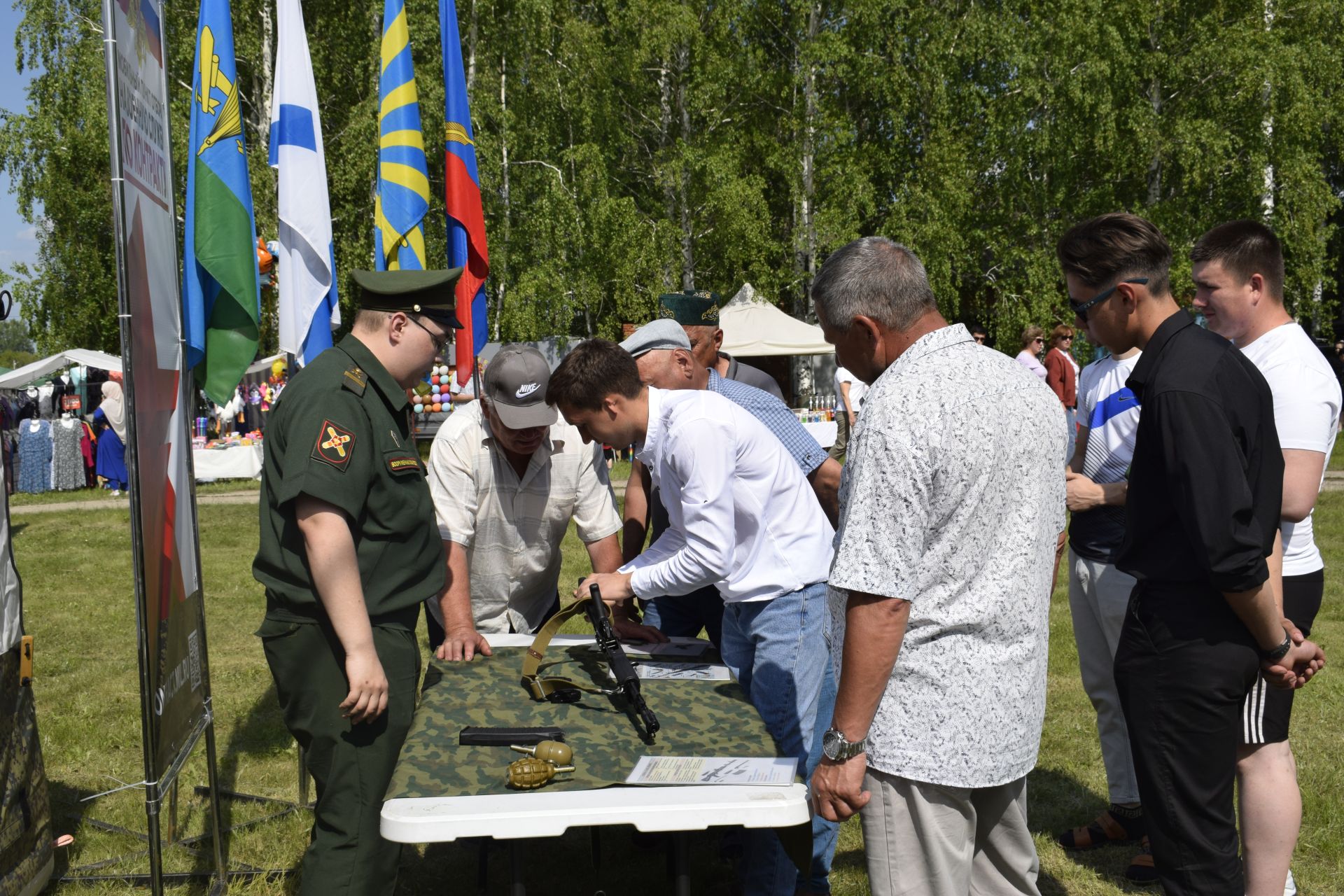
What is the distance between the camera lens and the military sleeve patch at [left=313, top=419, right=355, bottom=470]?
247 centimetres

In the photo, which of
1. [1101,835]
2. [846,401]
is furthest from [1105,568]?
[846,401]

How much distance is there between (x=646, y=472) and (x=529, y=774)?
7.45ft

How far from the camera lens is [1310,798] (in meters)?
4.07

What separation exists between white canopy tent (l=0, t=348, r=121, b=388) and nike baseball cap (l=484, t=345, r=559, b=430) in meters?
17.5

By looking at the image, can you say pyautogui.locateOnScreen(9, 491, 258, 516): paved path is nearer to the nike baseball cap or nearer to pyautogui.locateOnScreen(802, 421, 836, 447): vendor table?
pyautogui.locateOnScreen(802, 421, 836, 447): vendor table

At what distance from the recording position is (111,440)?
48.6 ft

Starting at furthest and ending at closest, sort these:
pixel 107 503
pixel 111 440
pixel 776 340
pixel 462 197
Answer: pixel 776 340 → pixel 111 440 → pixel 107 503 → pixel 462 197

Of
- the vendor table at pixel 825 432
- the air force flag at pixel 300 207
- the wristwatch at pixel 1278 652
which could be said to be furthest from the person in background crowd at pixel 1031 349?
the wristwatch at pixel 1278 652

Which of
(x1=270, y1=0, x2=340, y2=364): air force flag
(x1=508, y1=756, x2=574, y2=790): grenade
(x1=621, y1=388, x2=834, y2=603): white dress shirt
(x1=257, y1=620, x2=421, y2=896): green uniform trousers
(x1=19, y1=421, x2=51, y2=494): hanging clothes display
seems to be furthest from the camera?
(x1=19, y1=421, x2=51, y2=494): hanging clothes display

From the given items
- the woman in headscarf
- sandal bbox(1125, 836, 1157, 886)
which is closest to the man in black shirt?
sandal bbox(1125, 836, 1157, 886)

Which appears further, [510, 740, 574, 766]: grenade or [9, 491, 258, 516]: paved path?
[9, 491, 258, 516]: paved path

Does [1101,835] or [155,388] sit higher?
[155,388]

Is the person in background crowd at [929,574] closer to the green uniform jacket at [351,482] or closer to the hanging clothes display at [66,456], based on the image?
the green uniform jacket at [351,482]

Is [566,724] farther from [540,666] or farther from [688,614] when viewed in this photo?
[688,614]
